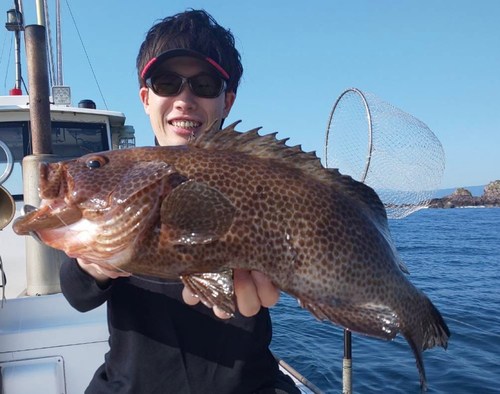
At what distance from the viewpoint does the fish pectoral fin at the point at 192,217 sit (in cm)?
207

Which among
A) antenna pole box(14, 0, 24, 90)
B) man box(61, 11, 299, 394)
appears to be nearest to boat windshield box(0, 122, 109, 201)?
antenna pole box(14, 0, 24, 90)

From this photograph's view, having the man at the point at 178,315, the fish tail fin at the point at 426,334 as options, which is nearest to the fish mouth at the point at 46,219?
the man at the point at 178,315

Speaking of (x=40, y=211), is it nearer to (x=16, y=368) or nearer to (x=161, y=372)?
(x=161, y=372)

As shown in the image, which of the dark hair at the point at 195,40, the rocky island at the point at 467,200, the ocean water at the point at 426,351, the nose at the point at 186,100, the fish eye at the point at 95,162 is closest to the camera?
the fish eye at the point at 95,162

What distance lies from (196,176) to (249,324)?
1173mm

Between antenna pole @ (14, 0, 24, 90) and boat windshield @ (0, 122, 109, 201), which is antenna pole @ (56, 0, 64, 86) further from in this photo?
boat windshield @ (0, 122, 109, 201)

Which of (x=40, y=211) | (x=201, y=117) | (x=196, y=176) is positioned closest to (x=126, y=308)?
(x=40, y=211)

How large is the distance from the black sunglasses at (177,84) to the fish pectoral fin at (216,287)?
1.51m

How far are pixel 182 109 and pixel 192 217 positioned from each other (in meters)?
1.25

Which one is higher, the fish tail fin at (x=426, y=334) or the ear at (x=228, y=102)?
the ear at (x=228, y=102)

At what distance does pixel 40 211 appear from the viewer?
7.01 feet

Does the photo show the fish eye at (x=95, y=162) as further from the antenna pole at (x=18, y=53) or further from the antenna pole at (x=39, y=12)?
the antenna pole at (x=18, y=53)

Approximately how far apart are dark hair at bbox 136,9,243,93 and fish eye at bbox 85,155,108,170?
3.92ft

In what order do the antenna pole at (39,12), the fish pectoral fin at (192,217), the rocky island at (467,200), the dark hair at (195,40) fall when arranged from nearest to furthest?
the fish pectoral fin at (192,217) → the dark hair at (195,40) → the antenna pole at (39,12) → the rocky island at (467,200)
